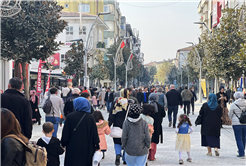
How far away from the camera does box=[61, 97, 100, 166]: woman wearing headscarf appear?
5.48m

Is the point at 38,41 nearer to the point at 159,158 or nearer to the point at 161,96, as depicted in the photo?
the point at 161,96

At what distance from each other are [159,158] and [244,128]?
2.25 m

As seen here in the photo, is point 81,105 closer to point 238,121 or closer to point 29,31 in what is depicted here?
point 238,121

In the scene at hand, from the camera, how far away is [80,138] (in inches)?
217

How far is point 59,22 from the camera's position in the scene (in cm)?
1471

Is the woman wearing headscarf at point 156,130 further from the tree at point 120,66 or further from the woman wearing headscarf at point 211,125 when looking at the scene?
the tree at point 120,66

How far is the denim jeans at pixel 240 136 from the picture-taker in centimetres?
895

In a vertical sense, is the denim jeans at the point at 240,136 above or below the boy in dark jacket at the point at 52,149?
below

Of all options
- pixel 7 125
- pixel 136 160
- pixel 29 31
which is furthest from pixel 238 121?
pixel 29 31

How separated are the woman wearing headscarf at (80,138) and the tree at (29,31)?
8679 millimetres

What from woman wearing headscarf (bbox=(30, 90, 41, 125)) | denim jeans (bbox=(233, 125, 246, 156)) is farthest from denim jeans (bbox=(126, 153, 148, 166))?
woman wearing headscarf (bbox=(30, 90, 41, 125))

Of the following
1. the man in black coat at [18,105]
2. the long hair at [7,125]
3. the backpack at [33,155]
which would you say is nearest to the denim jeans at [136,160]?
the man in black coat at [18,105]

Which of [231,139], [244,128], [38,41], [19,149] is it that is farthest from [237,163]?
[38,41]

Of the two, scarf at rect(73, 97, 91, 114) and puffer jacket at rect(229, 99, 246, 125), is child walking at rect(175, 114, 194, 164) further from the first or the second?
scarf at rect(73, 97, 91, 114)
